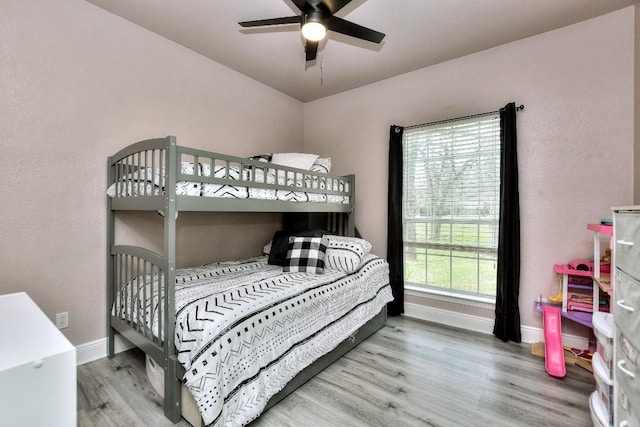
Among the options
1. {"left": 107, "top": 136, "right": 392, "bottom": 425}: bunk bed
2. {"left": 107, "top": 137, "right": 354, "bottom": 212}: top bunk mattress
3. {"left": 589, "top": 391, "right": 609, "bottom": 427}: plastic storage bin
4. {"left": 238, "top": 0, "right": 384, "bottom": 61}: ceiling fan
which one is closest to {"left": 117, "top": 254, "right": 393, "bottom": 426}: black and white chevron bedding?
{"left": 107, "top": 136, "right": 392, "bottom": 425}: bunk bed

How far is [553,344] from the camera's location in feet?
Result: 6.89

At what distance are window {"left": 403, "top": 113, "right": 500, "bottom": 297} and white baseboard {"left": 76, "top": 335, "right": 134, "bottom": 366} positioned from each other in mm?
2612

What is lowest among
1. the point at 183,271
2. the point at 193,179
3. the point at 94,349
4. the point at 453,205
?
the point at 94,349

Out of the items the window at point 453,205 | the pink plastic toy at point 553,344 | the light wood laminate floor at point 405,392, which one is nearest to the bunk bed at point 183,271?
the light wood laminate floor at point 405,392

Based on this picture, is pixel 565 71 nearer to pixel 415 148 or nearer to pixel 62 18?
pixel 415 148

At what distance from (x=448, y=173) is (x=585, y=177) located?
98cm

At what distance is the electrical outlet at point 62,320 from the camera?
200cm

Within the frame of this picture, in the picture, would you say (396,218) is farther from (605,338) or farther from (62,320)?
(62,320)

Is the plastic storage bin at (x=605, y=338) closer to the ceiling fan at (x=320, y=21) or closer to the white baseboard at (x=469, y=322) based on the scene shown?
the white baseboard at (x=469, y=322)

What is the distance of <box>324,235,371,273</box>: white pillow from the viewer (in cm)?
255

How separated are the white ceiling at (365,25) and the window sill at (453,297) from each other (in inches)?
87.6

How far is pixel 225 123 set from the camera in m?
3.01

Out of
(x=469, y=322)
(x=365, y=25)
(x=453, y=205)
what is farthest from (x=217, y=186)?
(x=469, y=322)

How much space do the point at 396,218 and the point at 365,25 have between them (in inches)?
68.0
